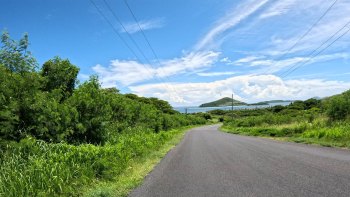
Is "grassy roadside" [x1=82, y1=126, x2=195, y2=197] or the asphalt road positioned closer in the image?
the asphalt road

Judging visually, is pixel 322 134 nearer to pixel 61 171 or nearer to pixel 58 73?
pixel 58 73

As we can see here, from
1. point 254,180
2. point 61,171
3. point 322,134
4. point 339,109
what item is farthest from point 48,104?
point 339,109

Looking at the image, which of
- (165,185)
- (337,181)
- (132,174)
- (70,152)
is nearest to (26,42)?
(70,152)

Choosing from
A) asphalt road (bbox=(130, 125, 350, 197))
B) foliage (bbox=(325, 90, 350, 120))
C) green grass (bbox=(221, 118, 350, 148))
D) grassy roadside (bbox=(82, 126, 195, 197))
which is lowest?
grassy roadside (bbox=(82, 126, 195, 197))

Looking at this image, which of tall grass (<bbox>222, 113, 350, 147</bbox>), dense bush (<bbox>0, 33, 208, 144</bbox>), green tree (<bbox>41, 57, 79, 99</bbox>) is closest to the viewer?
dense bush (<bbox>0, 33, 208, 144</bbox>)

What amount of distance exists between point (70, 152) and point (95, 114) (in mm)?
4861

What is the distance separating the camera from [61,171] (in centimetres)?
739

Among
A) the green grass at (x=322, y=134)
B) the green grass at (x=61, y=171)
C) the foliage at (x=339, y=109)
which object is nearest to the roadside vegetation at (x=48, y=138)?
the green grass at (x=61, y=171)

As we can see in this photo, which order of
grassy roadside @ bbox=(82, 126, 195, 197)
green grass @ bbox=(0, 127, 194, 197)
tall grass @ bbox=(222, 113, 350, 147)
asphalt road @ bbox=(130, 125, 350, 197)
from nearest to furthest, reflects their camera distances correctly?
1. green grass @ bbox=(0, 127, 194, 197)
2. asphalt road @ bbox=(130, 125, 350, 197)
3. grassy roadside @ bbox=(82, 126, 195, 197)
4. tall grass @ bbox=(222, 113, 350, 147)

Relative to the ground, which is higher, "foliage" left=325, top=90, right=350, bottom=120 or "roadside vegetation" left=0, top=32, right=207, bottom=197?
"foliage" left=325, top=90, right=350, bottom=120

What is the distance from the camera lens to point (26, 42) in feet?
34.4

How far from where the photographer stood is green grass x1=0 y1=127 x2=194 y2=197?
260 inches

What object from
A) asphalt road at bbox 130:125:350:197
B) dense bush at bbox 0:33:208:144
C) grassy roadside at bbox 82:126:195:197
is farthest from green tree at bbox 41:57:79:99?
asphalt road at bbox 130:125:350:197

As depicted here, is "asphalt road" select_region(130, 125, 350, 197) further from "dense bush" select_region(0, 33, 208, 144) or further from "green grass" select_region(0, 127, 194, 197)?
"dense bush" select_region(0, 33, 208, 144)
